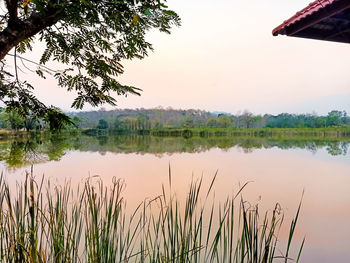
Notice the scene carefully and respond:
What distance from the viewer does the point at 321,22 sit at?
2.72m

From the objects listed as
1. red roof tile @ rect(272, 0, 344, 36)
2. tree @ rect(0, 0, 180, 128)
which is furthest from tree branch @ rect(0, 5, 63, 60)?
red roof tile @ rect(272, 0, 344, 36)

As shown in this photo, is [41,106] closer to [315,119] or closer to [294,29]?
[294,29]

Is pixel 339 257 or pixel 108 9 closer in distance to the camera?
pixel 108 9

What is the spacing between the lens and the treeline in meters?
49.0

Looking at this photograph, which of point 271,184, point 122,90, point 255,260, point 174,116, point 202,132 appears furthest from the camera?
point 174,116

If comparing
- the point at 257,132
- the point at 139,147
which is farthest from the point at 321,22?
the point at 257,132

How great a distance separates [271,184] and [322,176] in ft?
9.39

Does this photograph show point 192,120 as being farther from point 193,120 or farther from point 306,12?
point 306,12

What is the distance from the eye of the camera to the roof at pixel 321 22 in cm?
231

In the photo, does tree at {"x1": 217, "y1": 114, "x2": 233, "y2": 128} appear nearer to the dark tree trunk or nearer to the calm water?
the calm water

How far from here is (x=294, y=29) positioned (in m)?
2.84

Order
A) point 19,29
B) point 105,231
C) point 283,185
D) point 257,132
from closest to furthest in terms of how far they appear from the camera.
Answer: point 105,231 → point 19,29 → point 283,185 → point 257,132

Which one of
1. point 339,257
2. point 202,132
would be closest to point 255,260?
point 339,257

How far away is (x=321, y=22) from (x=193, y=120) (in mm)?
52902
